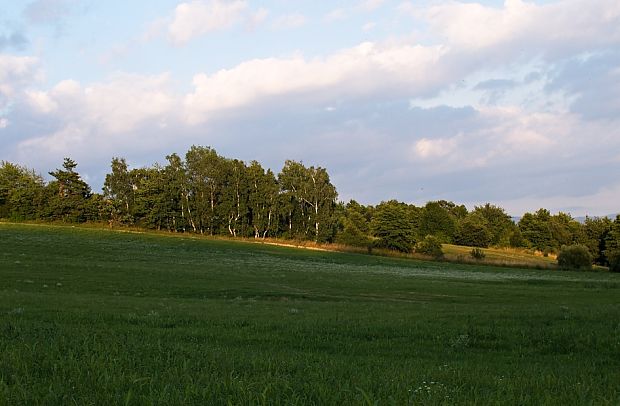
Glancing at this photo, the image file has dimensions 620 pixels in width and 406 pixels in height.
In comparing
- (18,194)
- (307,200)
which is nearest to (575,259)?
(307,200)

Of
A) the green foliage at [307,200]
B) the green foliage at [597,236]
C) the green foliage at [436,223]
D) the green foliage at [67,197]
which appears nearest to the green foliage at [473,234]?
the green foliage at [436,223]

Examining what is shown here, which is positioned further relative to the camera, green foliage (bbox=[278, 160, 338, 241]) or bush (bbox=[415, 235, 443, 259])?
green foliage (bbox=[278, 160, 338, 241])

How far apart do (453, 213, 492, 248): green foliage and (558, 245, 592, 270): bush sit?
77.5 metres

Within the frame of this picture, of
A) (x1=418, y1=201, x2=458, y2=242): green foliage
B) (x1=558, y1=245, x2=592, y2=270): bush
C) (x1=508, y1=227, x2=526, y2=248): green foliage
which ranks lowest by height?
(x1=558, y1=245, x2=592, y2=270): bush

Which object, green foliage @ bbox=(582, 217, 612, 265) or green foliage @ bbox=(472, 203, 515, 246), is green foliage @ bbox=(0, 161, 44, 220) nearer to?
green foliage @ bbox=(472, 203, 515, 246)

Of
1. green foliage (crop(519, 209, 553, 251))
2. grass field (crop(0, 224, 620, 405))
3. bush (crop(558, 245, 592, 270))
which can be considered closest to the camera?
grass field (crop(0, 224, 620, 405))

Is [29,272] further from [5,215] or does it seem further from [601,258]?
[601,258]

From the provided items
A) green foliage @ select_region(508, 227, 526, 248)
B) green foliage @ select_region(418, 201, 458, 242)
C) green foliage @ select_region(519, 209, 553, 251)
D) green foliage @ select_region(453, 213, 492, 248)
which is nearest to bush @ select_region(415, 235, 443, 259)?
green foliage @ select_region(418, 201, 458, 242)

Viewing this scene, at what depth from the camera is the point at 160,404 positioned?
17.5ft

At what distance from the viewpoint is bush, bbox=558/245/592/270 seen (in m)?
94.8

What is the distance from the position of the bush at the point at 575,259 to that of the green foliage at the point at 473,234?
77535 mm

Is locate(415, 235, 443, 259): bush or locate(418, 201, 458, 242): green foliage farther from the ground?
locate(418, 201, 458, 242): green foliage

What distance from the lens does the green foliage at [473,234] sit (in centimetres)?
17388

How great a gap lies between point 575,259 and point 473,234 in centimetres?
7994
